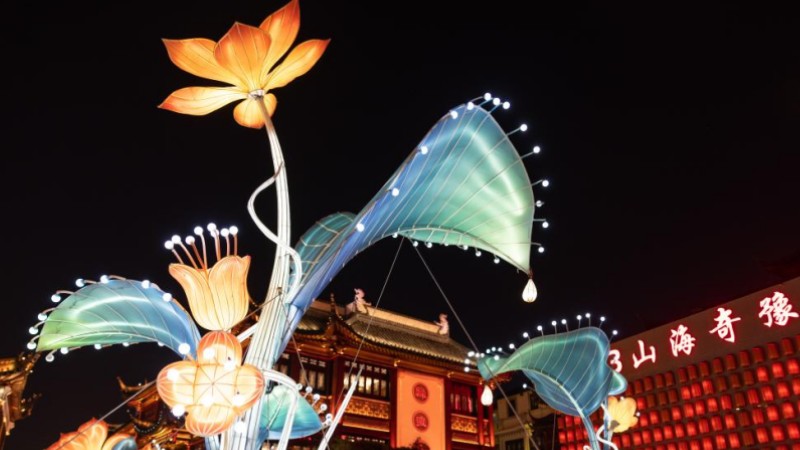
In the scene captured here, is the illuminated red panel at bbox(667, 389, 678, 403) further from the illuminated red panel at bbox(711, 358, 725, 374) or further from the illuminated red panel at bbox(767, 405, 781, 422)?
the illuminated red panel at bbox(767, 405, 781, 422)

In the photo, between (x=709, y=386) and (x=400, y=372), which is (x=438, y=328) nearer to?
(x=400, y=372)

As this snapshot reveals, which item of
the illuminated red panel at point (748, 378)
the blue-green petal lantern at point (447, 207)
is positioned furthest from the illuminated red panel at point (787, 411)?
the blue-green petal lantern at point (447, 207)

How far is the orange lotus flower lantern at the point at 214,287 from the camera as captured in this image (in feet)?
20.2

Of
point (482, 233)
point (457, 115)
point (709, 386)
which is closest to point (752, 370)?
point (709, 386)

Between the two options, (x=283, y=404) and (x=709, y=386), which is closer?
(x=283, y=404)

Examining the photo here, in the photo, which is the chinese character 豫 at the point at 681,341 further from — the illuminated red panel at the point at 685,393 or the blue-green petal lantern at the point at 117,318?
the blue-green petal lantern at the point at 117,318

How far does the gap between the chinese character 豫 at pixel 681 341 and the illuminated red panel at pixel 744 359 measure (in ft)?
8.86

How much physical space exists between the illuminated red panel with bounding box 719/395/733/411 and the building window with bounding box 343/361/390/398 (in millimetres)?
15821

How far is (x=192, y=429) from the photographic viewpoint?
5.62 metres

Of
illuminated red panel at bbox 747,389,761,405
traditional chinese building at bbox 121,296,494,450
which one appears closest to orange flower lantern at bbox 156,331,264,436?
traditional chinese building at bbox 121,296,494,450

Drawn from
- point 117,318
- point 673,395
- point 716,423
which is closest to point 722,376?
point 716,423

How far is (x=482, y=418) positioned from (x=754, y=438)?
458 inches

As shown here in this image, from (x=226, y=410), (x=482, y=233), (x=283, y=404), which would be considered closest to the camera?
(x=226, y=410)

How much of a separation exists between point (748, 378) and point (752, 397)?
0.83 m
